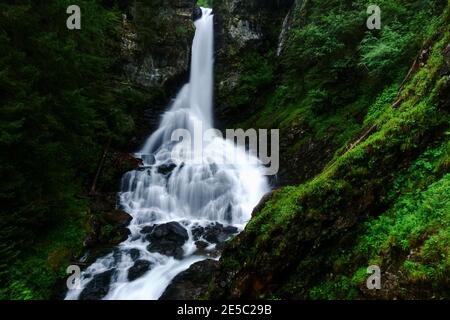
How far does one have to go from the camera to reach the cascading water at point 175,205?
1029cm

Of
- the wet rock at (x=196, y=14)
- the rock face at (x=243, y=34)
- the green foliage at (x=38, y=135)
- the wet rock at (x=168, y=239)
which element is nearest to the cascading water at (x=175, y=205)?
the wet rock at (x=168, y=239)

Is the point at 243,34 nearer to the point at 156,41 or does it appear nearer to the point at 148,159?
the point at 156,41

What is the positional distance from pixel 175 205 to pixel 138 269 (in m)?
4.52

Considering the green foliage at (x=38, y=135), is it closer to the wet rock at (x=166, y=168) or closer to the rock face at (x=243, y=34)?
the wet rock at (x=166, y=168)

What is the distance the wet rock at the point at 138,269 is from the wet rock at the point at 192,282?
1.23m

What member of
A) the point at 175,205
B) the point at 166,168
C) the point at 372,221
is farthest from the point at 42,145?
the point at 372,221

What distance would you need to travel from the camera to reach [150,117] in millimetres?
22297

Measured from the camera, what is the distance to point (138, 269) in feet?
34.5

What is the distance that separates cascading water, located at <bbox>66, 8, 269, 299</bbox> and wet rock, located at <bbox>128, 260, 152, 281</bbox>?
3 cm

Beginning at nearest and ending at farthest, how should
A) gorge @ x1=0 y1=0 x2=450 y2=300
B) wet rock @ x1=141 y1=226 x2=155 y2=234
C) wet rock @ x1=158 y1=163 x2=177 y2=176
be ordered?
gorge @ x1=0 y1=0 x2=450 y2=300 < wet rock @ x1=141 y1=226 x2=155 y2=234 < wet rock @ x1=158 y1=163 x2=177 y2=176

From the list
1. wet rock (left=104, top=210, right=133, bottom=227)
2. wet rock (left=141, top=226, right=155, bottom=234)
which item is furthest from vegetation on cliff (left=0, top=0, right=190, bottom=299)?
wet rock (left=141, top=226, right=155, bottom=234)

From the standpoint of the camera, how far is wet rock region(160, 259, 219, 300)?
9000 millimetres

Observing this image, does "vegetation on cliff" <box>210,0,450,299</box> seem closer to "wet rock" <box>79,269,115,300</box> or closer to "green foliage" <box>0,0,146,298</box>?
"wet rock" <box>79,269,115,300</box>
